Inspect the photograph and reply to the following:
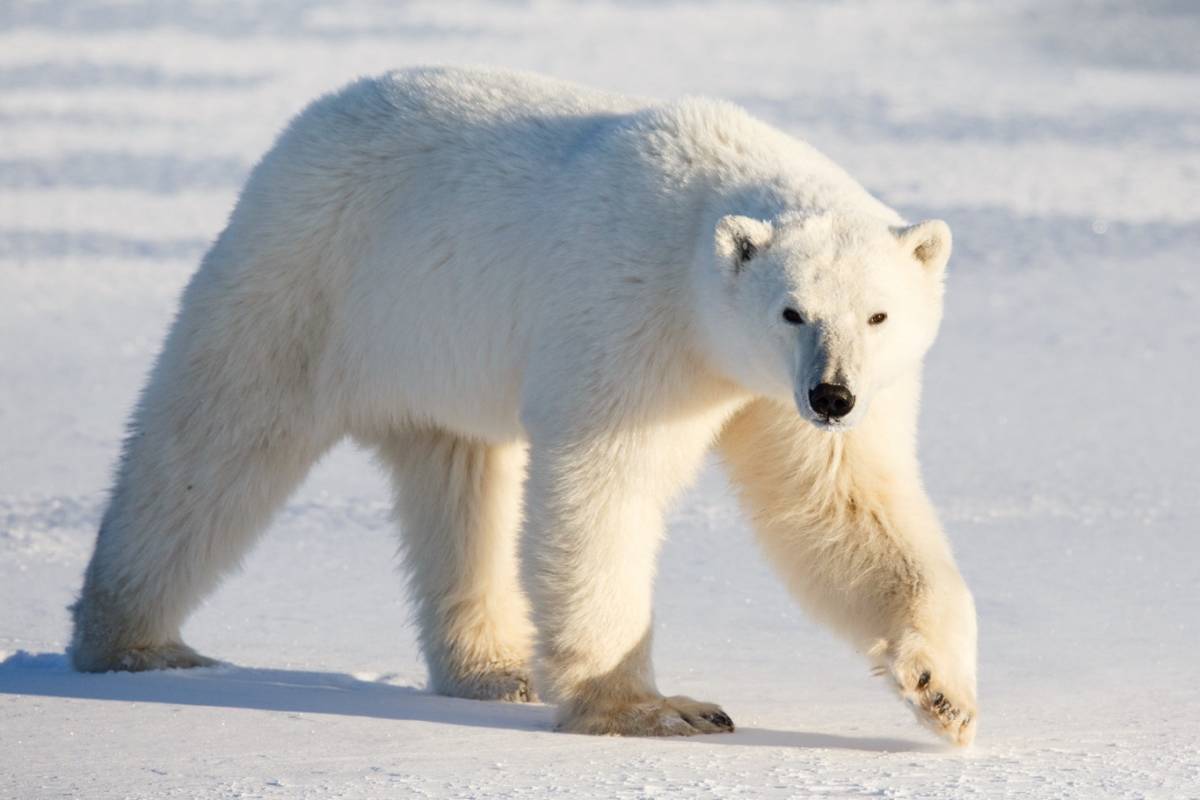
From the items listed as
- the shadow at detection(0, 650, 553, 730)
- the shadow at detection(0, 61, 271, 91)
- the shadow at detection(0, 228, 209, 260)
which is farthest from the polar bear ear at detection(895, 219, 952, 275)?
the shadow at detection(0, 61, 271, 91)

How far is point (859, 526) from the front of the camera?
4082 mm

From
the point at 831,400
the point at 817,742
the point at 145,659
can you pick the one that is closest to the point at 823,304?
the point at 831,400

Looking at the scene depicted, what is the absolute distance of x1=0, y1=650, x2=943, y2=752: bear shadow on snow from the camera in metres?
3.93

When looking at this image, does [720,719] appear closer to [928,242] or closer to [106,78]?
[928,242]

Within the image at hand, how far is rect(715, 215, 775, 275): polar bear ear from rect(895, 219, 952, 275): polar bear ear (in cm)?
27

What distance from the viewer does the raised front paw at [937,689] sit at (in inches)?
147

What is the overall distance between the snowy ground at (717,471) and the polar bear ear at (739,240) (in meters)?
0.94

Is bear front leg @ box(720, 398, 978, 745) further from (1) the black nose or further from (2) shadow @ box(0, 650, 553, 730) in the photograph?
(2) shadow @ box(0, 650, 553, 730)

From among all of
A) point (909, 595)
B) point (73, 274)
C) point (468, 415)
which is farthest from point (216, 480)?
point (73, 274)

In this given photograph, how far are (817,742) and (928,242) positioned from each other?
1004 millimetres

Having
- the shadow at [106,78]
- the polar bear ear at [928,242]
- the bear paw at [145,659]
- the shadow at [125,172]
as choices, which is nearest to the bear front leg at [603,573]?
the polar bear ear at [928,242]

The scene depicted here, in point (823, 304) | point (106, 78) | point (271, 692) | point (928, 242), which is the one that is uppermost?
point (106, 78)

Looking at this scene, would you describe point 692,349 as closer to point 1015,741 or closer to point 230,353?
point 1015,741

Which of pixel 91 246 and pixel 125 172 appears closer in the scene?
pixel 91 246
